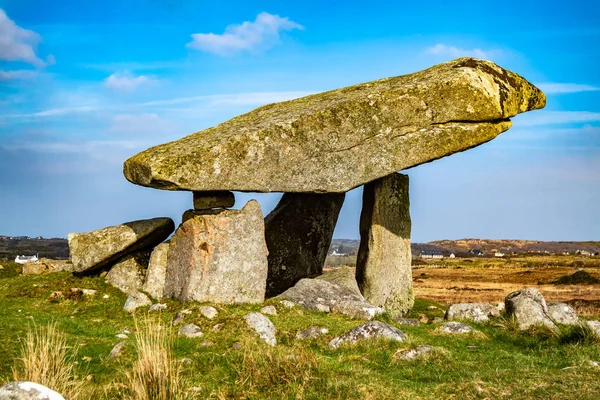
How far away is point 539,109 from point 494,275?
31247 millimetres

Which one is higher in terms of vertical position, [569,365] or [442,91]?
[442,91]

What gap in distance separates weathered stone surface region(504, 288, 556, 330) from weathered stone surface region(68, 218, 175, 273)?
1105 centimetres

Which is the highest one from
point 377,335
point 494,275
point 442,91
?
point 442,91

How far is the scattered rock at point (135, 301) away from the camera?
19.0 m

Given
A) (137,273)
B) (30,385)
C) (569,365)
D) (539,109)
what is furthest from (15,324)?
(539,109)

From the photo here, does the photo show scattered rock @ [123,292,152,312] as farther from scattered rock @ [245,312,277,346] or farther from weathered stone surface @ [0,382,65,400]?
weathered stone surface @ [0,382,65,400]

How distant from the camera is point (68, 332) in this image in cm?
1586

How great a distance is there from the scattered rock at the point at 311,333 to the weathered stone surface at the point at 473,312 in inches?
209

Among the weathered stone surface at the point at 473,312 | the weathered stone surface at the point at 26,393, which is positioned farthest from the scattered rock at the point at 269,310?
the weathered stone surface at the point at 26,393

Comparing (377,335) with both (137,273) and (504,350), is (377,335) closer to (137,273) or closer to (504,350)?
(504,350)

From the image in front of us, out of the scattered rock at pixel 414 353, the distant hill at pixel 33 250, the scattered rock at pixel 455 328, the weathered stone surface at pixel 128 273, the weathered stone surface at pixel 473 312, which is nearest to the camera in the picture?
the scattered rock at pixel 414 353

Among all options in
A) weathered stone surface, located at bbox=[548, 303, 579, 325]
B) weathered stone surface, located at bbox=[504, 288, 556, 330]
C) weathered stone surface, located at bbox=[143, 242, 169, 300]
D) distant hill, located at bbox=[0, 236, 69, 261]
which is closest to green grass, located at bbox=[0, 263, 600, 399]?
weathered stone surface, located at bbox=[504, 288, 556, 330]

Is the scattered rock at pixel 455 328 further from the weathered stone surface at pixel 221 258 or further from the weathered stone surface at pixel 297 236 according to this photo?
the weathered stone surface at pixel 297 236

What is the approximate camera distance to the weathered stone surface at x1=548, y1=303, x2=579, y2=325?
18156 millimetres
